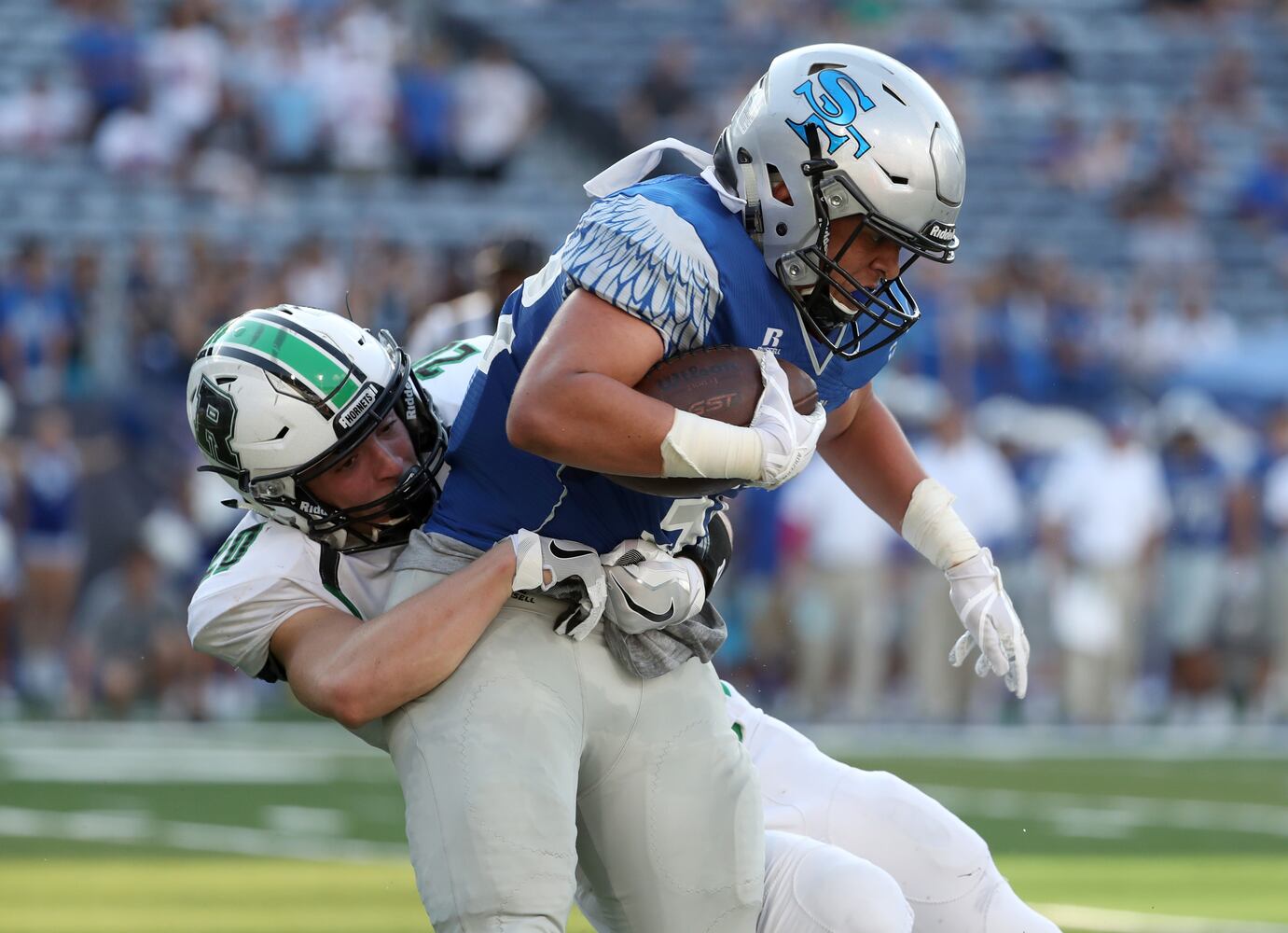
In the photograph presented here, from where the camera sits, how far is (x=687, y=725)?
3635 millimetres

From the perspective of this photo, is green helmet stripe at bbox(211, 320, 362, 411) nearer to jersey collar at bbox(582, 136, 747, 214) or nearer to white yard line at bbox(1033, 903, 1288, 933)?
jersey collar at bbox(582, 136, 747, 214)

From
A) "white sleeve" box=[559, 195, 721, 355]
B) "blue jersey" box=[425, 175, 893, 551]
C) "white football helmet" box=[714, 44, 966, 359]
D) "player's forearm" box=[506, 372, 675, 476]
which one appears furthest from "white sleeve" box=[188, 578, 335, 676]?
"white football helmet" box=[714, 44, 966, 359]

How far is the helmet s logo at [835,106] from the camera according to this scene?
3.53m

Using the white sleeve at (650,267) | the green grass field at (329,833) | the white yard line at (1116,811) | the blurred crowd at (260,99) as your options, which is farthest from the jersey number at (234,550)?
the blurred crowd at (260,99)

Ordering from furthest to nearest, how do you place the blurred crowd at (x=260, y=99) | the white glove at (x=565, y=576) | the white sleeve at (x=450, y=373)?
the blurred crowd at (x=260, y=99) → the white sleeve at (x=450, y=373) → the white glove at (x=565, y=576)

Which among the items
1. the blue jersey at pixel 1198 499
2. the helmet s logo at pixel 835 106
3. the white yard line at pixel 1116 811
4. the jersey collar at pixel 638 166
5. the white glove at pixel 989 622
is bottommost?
the blue jersey at pixel 1198 499

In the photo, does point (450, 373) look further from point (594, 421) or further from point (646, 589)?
point (594, 421)

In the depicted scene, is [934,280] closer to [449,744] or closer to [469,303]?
[469,303]

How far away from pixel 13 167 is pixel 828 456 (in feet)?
37.7

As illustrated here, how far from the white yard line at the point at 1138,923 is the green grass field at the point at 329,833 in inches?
0.5

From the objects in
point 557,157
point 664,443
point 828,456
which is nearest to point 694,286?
point 664,443

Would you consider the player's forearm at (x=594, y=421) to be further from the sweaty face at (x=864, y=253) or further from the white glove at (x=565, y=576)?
the sweaty face at (x=864, y=253)

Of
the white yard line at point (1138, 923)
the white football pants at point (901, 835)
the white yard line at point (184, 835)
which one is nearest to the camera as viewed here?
the white football pants at point (901, 835)

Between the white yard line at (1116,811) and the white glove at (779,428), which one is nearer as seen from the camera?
the white glove at (779,428)
